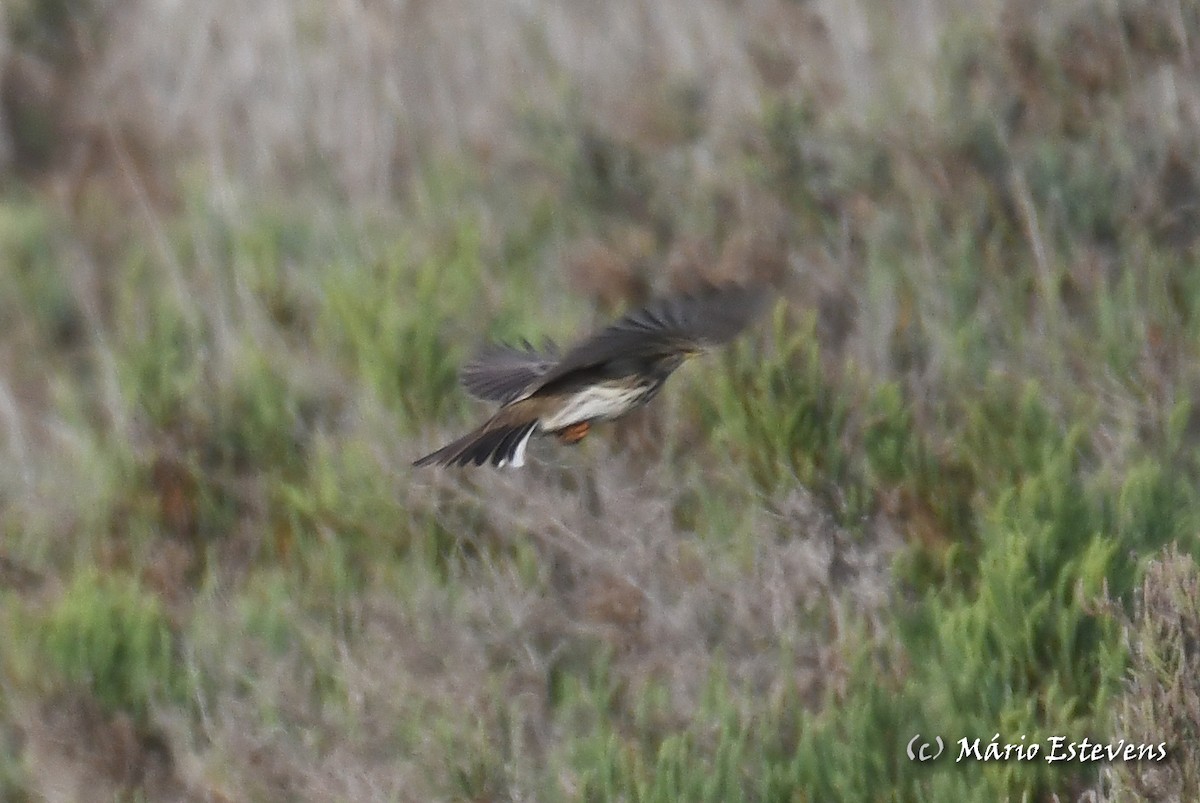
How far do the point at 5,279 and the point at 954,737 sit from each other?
4536mm

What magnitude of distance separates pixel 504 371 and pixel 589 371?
35cm

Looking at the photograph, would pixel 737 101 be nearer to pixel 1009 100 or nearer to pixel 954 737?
pixel 1009 100

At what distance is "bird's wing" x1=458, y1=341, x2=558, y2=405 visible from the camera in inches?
197

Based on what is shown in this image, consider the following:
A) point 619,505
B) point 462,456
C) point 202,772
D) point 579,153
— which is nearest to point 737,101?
point 579,153

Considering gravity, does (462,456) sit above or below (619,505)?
above

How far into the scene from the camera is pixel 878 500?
496 cm

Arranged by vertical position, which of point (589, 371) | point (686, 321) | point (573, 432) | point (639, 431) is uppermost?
point (686, 321)

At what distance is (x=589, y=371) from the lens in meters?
4.84

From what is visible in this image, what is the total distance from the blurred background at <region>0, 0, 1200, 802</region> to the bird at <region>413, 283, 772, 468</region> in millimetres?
307

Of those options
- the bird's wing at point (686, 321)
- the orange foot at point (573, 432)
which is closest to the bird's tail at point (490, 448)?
the orange foot at point (573, 432)

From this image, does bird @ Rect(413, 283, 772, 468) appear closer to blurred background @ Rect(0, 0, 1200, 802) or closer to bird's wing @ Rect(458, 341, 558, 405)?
bird's wing @ Rect(458, 341, 558, 405)

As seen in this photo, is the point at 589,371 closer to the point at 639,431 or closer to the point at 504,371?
the point at 504,371

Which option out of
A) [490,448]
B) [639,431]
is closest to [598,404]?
[490,448]

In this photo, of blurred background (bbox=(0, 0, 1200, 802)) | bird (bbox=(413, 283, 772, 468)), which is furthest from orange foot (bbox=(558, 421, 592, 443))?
blurred background (bbox=(0, 0, 1200, 802))
